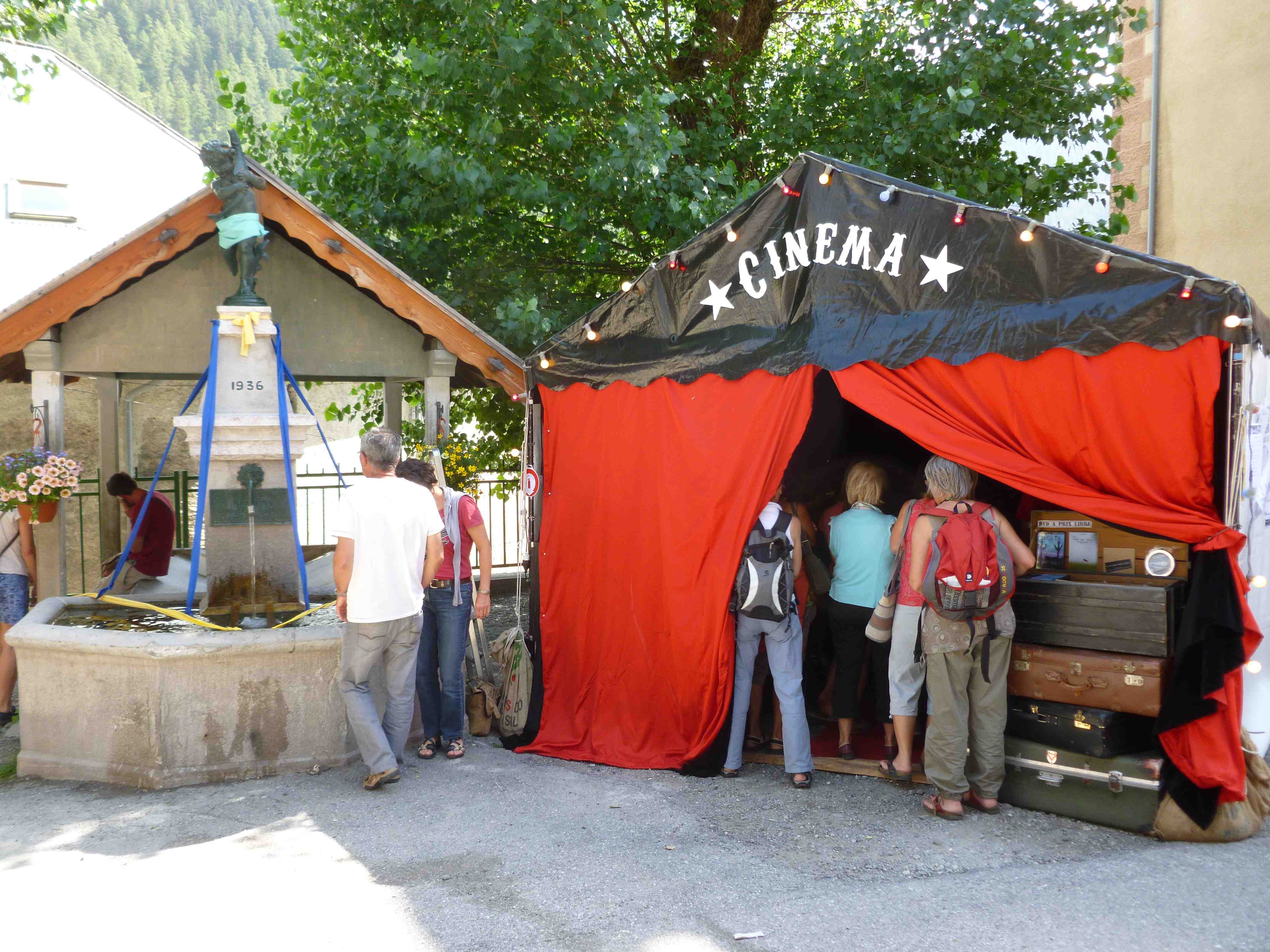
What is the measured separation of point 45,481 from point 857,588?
208 inches

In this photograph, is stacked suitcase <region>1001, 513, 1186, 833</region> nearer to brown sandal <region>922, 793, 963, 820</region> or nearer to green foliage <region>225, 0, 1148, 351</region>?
brown sandal <region>922, 793, 963, 820</region>

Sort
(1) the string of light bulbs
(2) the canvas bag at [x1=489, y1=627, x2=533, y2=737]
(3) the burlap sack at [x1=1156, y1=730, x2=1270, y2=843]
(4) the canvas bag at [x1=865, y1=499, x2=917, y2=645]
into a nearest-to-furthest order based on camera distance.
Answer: (1) the string of light bulbs, (3) the burlap sack at [x1=1156, y1=730, x2=1270, y2=843], (4) the canvas bag at [x1=865, y1=499, x2=917, y2=645], (2) the canvas bag at [x1=489, y1=627, x2=533, y2=737]

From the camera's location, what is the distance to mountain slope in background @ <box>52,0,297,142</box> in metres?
50.3

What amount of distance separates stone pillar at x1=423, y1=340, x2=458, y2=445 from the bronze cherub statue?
4.79 ft

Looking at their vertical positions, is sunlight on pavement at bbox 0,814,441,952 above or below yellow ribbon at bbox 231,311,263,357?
below

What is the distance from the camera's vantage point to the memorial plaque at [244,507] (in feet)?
21.0

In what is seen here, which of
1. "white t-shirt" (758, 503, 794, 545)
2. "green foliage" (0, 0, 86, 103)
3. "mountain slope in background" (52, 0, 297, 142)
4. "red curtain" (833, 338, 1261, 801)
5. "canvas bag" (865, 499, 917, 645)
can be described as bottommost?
"canvas bag" (865, 499, 917, 645)

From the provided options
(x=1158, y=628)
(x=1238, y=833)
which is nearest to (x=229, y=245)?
(x=1158, y=628)

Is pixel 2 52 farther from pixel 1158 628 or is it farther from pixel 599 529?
pixel 1158 628

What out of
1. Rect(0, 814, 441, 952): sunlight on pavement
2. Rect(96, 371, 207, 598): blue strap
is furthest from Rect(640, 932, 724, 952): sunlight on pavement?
Rect(96, 371, 207, 598): blue strap

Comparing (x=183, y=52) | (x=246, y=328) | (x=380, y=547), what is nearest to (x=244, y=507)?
(x=246, y=328)

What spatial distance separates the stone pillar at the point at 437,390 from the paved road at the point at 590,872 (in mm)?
3101

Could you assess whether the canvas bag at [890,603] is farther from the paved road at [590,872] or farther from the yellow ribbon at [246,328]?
the yellow ribbon at [246,328]

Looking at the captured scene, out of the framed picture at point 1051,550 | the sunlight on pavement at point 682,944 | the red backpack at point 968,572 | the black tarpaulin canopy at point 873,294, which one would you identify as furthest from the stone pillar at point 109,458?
the framed picture at point 1051,550
